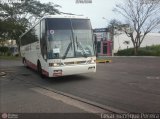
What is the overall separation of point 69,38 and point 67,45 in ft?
1.26

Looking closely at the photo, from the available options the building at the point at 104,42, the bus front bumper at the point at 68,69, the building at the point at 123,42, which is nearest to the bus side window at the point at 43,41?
the bus front bumper at the point at 68,69

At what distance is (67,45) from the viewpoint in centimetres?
1355

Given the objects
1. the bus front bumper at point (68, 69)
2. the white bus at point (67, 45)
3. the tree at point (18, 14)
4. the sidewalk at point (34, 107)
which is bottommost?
the sidewalk at point (34, 107)

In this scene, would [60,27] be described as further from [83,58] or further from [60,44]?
[83,58]

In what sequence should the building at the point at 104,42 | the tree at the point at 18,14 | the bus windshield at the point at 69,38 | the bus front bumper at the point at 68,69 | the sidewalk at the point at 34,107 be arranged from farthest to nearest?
the building at the point at 104,42
the tree at the point at 18,14
the bus windshield at the point at 69,38
the bus front bumper at the point at 68,69
the sidewalk at the point at 34,107

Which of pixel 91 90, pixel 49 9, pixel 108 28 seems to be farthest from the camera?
pixel 108 28

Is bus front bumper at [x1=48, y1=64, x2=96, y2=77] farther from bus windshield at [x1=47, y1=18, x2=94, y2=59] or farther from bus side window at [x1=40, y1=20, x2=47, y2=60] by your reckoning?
bus side window at [x1=40, y1=20, x2=47, y2=60]

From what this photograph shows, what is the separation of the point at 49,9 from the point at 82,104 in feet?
158

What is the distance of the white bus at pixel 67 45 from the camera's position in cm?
1339

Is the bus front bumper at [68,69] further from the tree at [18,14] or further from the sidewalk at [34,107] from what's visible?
the tree at [18,14]

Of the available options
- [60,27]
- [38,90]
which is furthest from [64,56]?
[38,90]

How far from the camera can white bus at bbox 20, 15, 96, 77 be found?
1339 cm

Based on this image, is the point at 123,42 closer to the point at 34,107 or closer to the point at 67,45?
the point at 67,45

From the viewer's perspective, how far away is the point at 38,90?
11.9 meters
